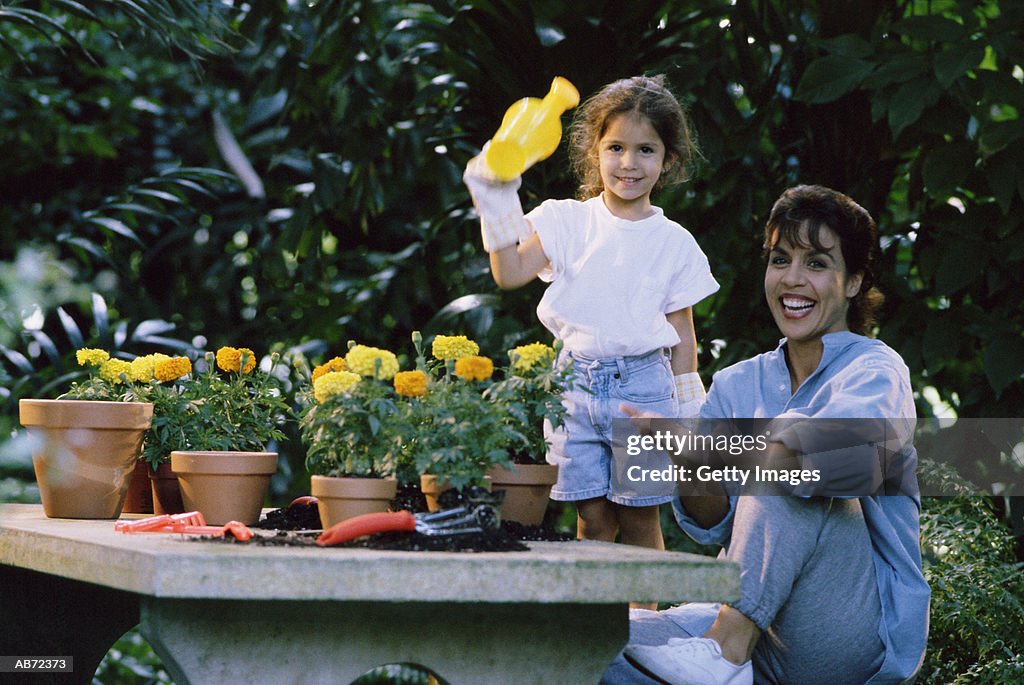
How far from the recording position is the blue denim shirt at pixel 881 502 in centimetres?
199

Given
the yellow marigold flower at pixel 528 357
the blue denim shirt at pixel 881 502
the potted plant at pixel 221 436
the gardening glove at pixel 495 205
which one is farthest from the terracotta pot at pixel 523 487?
the gardening glove at pixel 495 205

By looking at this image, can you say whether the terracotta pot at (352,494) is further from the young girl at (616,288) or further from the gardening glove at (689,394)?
the gardening glove at (689,394)

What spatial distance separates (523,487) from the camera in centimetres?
204

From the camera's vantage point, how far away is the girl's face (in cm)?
245

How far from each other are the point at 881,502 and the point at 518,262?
0.82 meters

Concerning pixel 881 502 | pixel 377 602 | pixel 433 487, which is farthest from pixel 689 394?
pixel 377 602

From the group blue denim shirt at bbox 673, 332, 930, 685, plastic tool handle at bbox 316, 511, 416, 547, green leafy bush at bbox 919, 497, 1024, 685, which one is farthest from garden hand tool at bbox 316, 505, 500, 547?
green leafy bush at bbox 919, 497, 1024, 685

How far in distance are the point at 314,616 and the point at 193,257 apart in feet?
12.7

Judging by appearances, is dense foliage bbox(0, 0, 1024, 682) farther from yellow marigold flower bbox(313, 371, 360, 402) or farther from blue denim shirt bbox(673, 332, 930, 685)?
yellow marigold flower bbox(313, 371, 360, 402)

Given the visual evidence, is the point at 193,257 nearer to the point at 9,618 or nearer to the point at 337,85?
the point at 337,85

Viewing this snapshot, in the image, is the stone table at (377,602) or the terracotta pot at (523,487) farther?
the terracotta pot at (523,487)

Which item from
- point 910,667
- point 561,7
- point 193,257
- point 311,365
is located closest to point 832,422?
point 910,667

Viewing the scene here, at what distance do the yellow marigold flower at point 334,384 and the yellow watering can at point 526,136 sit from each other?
569 mm

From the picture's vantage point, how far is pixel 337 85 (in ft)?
12.4
